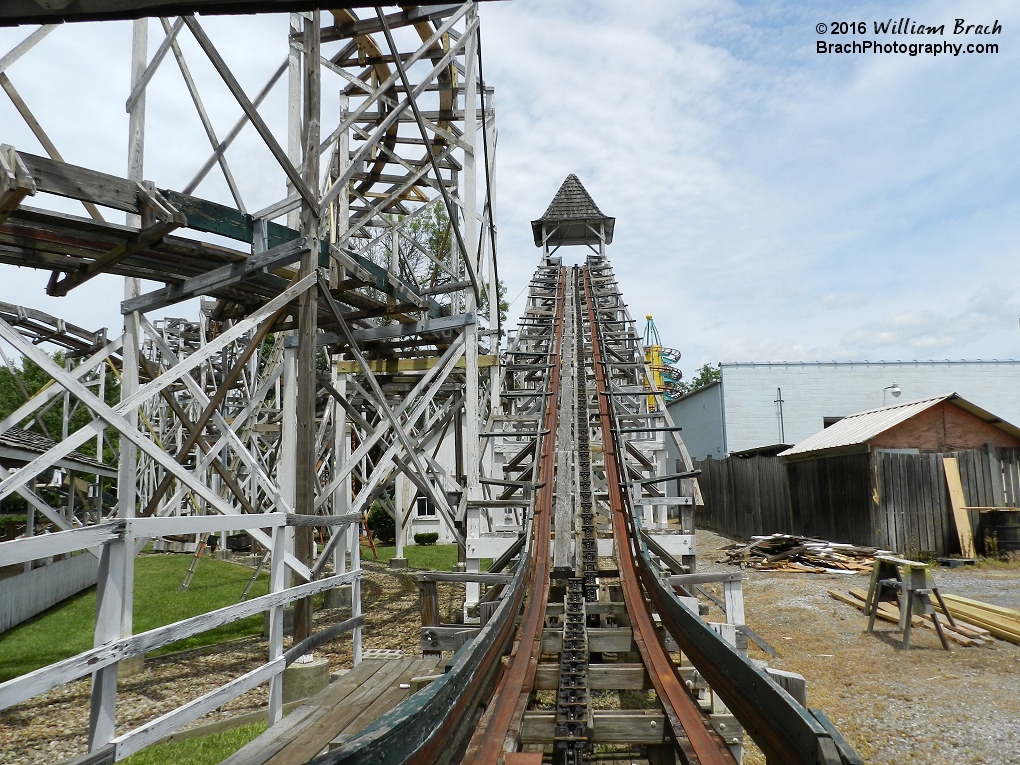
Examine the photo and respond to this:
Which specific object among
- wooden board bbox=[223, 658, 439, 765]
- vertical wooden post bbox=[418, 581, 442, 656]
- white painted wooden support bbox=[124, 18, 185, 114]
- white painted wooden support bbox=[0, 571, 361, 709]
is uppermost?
white painted wooden support bbox=[124, 18, 185, 114]

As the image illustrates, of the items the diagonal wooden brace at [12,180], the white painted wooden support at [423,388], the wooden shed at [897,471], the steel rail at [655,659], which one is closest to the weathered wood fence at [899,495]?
the wooden shed at [897,471]

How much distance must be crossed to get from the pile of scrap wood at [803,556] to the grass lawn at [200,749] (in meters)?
11.1

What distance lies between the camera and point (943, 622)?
8453mm

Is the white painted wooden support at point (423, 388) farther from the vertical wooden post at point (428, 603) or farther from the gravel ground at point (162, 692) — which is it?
the vertical wooden post at point (428, 603)

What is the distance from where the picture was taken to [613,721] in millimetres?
3473

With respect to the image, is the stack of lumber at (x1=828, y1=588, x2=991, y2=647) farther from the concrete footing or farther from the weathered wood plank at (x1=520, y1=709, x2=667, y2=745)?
the concrete footing

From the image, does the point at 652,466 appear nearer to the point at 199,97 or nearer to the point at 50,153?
the point at 199,97

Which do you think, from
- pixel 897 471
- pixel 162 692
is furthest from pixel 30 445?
pixel 897 471

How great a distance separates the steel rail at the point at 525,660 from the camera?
302 cm

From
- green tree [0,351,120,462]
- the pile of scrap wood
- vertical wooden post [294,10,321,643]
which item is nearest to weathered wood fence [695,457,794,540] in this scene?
the pile of scrap wood

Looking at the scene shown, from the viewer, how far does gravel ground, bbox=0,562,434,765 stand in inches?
196

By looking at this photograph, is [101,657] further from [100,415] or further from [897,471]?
[897,471]

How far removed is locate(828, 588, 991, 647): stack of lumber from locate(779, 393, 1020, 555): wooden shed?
4030 mm

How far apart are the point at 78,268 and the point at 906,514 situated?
45.8 ft
